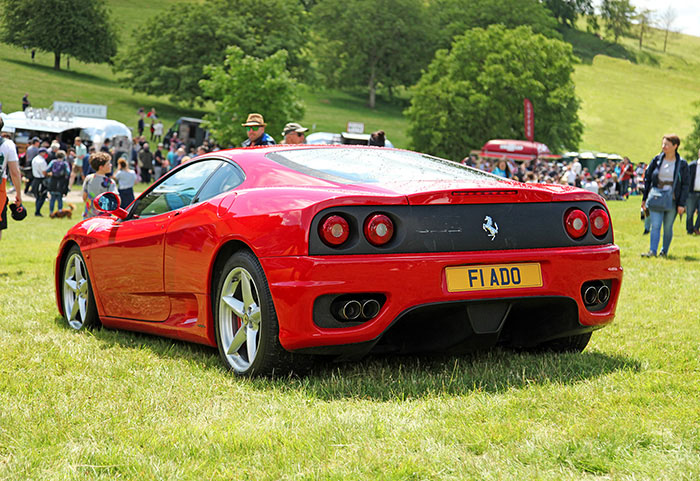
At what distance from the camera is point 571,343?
4887mm

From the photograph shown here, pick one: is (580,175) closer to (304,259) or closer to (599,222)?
(599,222)

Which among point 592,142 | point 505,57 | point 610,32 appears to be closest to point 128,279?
point 505,57

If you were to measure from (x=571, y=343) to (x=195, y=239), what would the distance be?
2.19 metres

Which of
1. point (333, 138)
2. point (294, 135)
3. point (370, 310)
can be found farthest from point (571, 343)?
point (333, 138)

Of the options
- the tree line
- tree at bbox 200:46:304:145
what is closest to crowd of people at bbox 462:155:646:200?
the tree line

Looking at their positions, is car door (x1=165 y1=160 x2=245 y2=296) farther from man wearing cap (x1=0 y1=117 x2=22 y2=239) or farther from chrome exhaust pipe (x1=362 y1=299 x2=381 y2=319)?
man wearing cap (x1=0 y1=117 x2=22 y2=239)

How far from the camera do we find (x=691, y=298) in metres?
7.46

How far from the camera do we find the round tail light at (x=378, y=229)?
392 cm

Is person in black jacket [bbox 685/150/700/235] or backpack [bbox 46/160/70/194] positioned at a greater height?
person in black jacket [bbox 685/150/700/235]

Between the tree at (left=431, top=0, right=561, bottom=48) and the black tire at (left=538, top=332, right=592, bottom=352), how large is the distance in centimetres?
8023

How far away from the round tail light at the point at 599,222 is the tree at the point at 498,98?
187 feet

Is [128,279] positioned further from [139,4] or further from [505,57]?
[139,4]

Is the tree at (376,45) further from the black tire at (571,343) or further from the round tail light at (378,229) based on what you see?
the round tail light at (378,229)

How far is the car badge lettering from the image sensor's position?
13.5ft
